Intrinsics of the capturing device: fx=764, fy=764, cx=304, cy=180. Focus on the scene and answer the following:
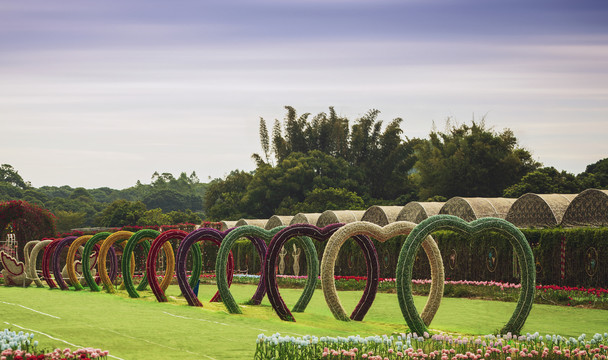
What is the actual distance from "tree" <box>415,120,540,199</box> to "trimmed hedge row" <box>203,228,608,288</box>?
2369 centimetres

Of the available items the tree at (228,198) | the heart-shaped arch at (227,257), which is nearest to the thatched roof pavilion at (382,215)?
the heart-shaped arch at (227,257)

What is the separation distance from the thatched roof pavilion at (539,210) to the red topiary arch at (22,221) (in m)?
20.8

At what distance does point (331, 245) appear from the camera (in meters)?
14.7

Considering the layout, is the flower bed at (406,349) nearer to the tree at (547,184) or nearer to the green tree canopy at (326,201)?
the tree at (547,184)

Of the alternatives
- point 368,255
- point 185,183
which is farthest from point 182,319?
point 185,183

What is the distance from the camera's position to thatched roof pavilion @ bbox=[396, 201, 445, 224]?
31.9m

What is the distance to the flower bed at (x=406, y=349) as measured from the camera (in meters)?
9.64

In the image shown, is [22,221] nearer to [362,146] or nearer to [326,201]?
[326,201]

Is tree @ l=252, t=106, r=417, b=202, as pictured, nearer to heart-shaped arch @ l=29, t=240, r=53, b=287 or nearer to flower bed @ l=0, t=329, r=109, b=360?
heart-shaped arch @ l=29, t=240, r=53, b=287

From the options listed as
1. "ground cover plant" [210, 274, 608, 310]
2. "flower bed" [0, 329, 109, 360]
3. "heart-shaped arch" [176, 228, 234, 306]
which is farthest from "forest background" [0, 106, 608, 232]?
"flower bed" [0, 329, 109, 360]

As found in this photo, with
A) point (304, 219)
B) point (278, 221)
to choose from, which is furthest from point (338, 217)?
point (278, 221)

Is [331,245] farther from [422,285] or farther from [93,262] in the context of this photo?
[93,262]

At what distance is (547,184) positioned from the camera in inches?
1754

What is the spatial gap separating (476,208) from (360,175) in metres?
32.7
